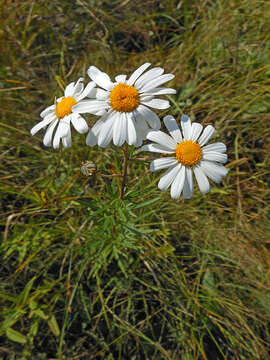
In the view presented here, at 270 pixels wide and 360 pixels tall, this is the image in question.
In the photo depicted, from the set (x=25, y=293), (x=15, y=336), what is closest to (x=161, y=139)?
(x=25, y=293)

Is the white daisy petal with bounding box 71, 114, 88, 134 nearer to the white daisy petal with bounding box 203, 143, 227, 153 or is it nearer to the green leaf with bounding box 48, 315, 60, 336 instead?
the white daisy petal with bounding box 203, 143, 227, 153

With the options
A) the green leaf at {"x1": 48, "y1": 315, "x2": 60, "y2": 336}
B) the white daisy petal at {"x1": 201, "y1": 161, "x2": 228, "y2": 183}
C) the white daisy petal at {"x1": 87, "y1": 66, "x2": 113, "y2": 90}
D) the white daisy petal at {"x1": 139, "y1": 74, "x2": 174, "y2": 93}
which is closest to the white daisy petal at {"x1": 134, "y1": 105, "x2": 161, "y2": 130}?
the white daisy petal at {"x1": 139, "y1": 74, "x2": 174, "y2": 93}

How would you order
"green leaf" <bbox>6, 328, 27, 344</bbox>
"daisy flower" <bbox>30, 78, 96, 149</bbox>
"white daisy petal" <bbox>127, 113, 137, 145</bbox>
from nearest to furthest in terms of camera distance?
"white daisy petal" <bbox>127, 113, 137, 145</bbox> → "daisy flower" <bbox>30, 78, 96, 149</bbox> → "green leaf" <bbox>6, 328, 27, 344</bbox>

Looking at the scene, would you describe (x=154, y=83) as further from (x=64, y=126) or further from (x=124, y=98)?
(x=64, y=126)

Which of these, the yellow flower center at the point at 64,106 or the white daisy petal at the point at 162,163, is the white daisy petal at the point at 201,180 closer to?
the white daisy petal at the point at 162,163

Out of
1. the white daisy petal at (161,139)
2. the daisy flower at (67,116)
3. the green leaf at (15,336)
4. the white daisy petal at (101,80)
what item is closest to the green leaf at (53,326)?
the green leaf at (15,336)

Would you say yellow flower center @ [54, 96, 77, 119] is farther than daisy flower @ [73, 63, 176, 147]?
Yes

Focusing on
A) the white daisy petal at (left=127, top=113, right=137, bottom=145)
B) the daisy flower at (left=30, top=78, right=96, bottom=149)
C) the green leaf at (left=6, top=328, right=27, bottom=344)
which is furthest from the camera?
the green leaf at (left=6, top=328, right=27, bottom=344)
